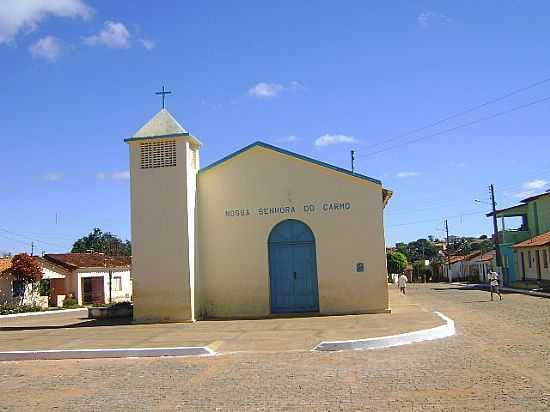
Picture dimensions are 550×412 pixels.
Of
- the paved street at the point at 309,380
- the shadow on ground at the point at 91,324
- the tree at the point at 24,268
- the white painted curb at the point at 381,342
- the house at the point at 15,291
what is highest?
the tree at the point at 24,268

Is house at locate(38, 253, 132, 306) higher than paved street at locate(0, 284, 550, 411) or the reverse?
higher

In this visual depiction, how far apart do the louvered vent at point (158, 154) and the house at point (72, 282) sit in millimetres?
16187

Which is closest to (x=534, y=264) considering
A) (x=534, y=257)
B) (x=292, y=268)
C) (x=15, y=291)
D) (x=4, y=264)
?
(x=534, y=257)

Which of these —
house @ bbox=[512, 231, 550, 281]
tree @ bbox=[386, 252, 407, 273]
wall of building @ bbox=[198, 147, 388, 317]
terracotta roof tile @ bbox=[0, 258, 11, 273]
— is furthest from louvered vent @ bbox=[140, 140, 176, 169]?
tree @ bbox=[386, 252, 407, 273]

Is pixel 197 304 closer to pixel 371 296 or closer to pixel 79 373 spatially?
pixel 371 296

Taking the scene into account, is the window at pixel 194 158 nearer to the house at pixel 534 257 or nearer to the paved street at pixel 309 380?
the paved street at pixel 309 380

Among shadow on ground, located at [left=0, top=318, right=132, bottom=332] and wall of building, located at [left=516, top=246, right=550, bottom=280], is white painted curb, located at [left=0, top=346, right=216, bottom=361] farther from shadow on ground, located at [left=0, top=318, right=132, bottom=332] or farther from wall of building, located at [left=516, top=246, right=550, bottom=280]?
wall of building, located at [left=516, top=246, right=550, bottom=280]

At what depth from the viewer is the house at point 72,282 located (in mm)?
31750

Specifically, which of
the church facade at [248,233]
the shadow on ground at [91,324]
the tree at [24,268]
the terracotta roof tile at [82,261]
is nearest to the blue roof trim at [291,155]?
the church facade at [248,233]

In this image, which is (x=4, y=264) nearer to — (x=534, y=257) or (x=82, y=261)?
(x=82, y=261)

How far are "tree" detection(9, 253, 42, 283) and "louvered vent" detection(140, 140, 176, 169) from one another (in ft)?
49.9

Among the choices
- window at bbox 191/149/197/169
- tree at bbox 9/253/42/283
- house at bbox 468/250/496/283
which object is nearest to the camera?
window at bbox 191/149/197/169

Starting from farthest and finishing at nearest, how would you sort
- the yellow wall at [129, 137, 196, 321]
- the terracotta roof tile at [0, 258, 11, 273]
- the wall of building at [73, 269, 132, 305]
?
the wall of building at [73, 269, 132, 305] → the terracotta roof tile at [0, 258, 11, 273] → the yellow wall at [129, 137, 196, 321]

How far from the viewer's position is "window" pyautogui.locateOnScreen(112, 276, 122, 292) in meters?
40.7
